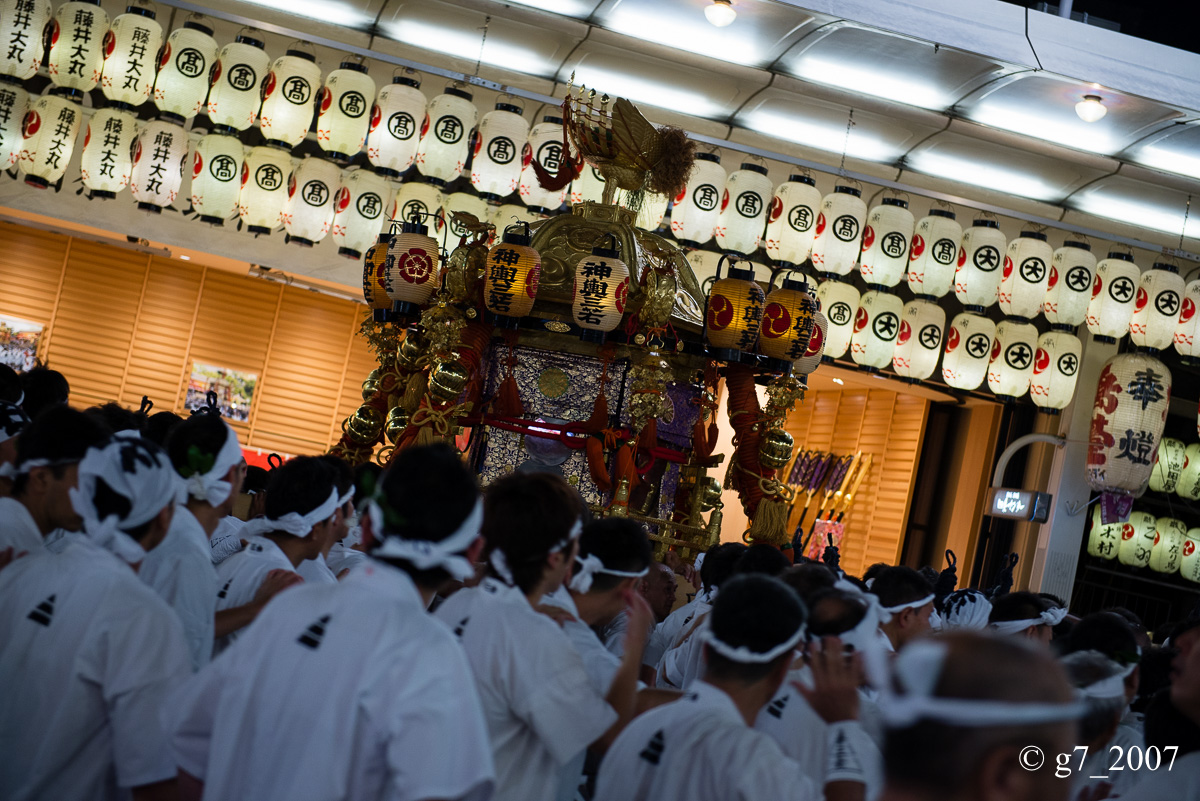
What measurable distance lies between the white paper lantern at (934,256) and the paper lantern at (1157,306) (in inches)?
73.4

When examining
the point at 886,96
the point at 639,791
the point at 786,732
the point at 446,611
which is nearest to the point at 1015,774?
the point at 639,791

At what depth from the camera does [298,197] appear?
9406 mm

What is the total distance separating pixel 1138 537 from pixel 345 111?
9.44 m

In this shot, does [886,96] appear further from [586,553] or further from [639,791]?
[639,791]

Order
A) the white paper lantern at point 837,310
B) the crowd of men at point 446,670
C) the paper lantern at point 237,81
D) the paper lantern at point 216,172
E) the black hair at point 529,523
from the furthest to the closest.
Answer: the white paper lantern at point 837,310
the paper lantern at point 216,172
the paper lantern at point 237,81
the black hair at point 529,523
the crowd of men at point 446,670

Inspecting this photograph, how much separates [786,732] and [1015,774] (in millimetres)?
1140

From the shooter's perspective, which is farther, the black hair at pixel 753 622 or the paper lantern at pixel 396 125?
the paper lantern at pixel 396 125

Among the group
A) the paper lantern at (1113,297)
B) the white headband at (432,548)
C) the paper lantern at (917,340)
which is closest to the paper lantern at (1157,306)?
the paper lantern at (1113,297)

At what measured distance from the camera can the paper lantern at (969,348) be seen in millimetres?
10297

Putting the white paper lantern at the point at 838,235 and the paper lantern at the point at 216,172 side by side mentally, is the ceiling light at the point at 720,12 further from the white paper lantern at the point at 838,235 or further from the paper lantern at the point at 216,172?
the paper lantern at the point at 216,172

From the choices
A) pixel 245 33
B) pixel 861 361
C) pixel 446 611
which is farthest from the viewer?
→ pixel 861 361

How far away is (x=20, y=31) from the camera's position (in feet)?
27.8

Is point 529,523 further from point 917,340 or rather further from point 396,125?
point 917,340

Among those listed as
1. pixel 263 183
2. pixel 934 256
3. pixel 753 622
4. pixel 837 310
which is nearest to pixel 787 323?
pixel 837 310
